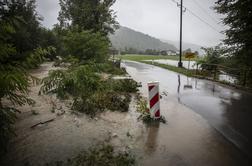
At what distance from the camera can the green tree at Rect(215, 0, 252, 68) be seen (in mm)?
9914

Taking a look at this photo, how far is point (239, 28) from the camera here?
11.1m

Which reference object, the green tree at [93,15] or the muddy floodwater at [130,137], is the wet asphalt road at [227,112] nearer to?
the muddy floodwater at [130,137]

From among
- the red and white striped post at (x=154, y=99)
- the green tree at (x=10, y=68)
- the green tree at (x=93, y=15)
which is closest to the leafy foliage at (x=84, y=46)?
the green tree at (x=93, y=15)

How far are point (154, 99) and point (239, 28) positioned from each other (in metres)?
8.74

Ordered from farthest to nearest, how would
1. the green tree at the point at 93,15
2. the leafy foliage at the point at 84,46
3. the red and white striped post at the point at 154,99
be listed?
the green tree at the point at 93,15 < the leafy foliage at the point at 84,46 < the red and white striped post at the point at 154,99

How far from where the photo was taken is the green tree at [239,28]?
9914 millimetres

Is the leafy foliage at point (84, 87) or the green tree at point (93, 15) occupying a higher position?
the green tree at point (93, 15)

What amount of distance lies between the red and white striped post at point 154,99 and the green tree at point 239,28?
7.47 metres

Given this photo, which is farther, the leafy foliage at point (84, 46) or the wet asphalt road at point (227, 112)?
the leafy foliage at point (84, 46)

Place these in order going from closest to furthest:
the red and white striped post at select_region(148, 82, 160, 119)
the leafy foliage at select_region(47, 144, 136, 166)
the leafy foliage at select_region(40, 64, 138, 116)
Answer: the leafy foliage at select_region(47, 144, 136, 166)
the leafy foliage at select_region(40, 64, 138, 116)
the red and white striped post at select_region(148, 82, 160, 119)

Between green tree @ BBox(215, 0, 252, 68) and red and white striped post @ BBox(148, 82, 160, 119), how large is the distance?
24.5ft

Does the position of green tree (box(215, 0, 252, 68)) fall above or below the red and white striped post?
above

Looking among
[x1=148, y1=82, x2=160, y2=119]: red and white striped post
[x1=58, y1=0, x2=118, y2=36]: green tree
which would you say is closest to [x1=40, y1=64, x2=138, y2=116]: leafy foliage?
[x1=148, y1=82, x2=160, y2=119]: red and white striped post

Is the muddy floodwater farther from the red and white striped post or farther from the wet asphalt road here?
the red and white striped post
